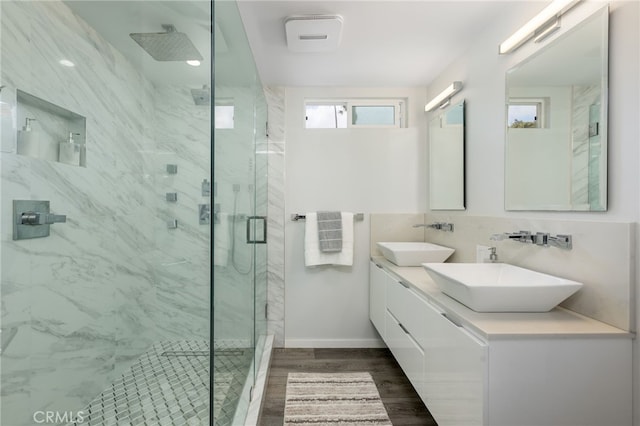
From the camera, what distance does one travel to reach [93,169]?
1.61 metres

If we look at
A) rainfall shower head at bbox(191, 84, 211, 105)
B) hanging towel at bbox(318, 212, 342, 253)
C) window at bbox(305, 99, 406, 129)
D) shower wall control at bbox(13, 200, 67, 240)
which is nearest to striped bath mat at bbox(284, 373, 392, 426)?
hanging towel at bbox(318, 212, 342, 253)

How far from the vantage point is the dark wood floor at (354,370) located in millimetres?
1931

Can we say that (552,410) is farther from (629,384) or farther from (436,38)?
(436,38)

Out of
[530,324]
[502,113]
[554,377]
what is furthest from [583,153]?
[554,377]

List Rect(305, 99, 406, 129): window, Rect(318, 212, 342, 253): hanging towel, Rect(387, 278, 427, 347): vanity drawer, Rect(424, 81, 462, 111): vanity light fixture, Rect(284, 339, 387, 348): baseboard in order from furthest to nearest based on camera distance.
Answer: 1. Rect(305, 99, 406, 129): window
2. Rect(284, 339, 387, 348): baseboard
3. Rect(318, 212, 342, 253): hanging towel
4. Rect(424, 81, 462, 111): vanity light fixture
5. Rect(387, 278, 427, 347): vanity drawer

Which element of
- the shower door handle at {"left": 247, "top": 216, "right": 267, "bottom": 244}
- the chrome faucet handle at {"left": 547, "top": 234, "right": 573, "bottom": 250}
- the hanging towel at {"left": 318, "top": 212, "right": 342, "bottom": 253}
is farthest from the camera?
the hanging towel at {"left": 318, "top": 212, "right": 342, "bottom": 253}

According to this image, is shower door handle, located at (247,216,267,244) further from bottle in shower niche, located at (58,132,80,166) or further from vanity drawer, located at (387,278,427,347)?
vanity drawer, located at (387,278,427,347)

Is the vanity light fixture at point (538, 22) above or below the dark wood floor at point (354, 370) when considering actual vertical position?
above

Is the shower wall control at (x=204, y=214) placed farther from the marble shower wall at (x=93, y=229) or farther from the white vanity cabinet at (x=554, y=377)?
the white vanity cabinet at (x=554, y=377)

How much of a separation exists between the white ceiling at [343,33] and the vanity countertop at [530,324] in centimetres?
132

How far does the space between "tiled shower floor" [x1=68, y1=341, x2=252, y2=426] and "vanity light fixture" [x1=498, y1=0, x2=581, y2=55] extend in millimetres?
1954

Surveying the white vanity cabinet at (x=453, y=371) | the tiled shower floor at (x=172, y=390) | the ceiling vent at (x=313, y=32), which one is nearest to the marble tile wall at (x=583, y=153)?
the white vanity cabinet at (x=453, y=371)

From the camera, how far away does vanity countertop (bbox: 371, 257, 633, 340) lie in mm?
1108

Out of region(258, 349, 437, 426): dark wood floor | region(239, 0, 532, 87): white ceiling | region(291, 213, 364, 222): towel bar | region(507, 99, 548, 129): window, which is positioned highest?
region(239, 0, 532, 87): white ceiling
